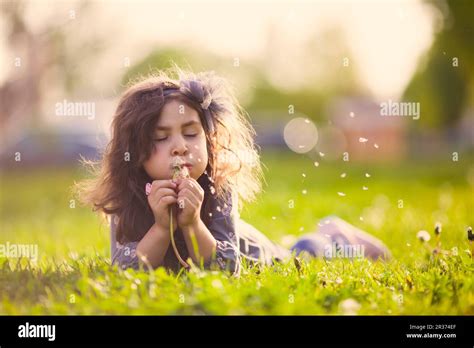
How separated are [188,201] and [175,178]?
0.14m

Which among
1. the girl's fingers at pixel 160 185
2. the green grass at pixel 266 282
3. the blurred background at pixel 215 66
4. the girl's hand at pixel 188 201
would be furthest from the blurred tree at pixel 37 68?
the girl's hand at pixel 188 201

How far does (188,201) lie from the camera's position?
2801 millimetres

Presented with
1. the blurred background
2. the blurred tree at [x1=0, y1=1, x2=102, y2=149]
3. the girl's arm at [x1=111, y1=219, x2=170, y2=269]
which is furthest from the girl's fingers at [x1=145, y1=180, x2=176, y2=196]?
the blurred tree at [x1=0, y1=1, x2=102, y2=149]

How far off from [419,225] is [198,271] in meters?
2.48

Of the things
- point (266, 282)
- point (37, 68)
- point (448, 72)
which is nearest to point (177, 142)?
point (266, 282)

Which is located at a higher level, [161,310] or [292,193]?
[292,193]

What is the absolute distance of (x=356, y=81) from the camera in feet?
37.2

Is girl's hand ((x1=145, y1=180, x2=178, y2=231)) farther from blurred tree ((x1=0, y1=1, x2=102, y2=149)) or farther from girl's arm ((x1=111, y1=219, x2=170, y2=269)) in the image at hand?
blurred tree ((x1=0, y1=1, x2=102, y2=149))

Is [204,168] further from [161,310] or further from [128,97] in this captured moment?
[161,310]

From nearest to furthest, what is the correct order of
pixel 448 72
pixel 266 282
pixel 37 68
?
pixel 266 282 → pixel 37 68 → pixel 448 72

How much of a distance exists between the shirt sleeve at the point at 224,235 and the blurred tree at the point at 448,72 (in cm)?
185

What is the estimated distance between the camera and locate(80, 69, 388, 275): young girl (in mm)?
2879

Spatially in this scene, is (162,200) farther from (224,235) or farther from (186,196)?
(224,235)
